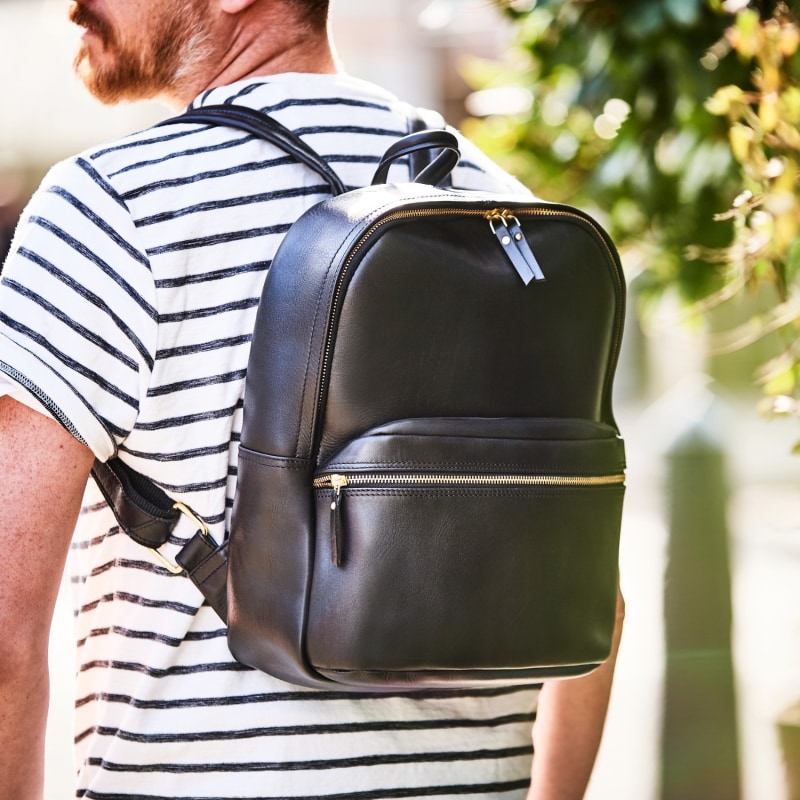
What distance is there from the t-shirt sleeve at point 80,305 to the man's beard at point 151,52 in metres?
0.31

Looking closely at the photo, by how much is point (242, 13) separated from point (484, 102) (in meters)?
1.53

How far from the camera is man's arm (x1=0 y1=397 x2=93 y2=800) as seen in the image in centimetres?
135

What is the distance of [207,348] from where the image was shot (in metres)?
1.44

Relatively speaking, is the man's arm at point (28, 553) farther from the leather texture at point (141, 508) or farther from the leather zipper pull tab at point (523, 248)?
the leather zipper pull tab at point (523, 248)

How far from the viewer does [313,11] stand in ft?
5.42

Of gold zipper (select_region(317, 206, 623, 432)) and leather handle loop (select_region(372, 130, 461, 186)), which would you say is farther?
leather handle loop (select_region(372, 130, 461, 186))

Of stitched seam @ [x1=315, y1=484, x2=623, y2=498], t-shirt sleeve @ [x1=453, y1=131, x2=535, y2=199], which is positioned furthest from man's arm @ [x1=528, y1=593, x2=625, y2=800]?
t-shirt sleeve @ [x1=453, y1=131, x2=535, y2=199]

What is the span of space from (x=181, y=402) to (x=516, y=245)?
45 centimetres

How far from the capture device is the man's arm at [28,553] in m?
1.35

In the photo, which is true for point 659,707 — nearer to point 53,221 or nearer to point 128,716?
point 128,716

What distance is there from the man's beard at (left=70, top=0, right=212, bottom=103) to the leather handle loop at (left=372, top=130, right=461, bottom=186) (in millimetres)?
354

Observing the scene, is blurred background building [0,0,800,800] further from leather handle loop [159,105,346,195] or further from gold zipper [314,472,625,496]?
leather handle loop [159,105,346,195]

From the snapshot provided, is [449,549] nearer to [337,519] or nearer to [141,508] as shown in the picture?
[337,519]

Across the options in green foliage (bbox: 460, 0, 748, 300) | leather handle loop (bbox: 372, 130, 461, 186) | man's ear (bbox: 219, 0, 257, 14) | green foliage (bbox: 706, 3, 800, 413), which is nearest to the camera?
leather handle loop (bbox: 372, 130, 461, 186)
